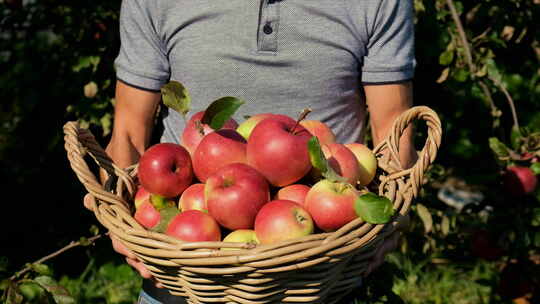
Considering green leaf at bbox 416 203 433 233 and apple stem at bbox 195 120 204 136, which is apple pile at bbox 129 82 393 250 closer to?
apple stem at bbox 195 120 204 136

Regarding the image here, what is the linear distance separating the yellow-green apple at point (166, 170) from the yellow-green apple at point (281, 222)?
0.20m

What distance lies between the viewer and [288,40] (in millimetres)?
1334

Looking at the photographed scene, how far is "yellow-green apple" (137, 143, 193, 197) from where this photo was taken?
3.51 ft

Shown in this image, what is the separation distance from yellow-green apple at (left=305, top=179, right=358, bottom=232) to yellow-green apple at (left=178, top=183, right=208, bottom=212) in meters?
0.20

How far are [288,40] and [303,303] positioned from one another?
2.00ft

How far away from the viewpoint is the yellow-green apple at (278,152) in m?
1.01

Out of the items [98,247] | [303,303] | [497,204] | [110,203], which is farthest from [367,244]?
[98,247]

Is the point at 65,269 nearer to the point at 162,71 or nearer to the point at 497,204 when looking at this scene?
the point at 162,71

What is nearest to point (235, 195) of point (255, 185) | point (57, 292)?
point (255, 185)

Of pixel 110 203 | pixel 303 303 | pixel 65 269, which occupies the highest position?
pixel 110 203

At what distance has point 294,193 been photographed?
1048mm

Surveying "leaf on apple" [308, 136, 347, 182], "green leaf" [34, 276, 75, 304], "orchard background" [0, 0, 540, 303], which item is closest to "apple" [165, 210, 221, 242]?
"leaf on apple" [308, 136, 347, 182]

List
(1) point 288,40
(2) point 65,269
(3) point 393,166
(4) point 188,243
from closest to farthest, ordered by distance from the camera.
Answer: (4) point 188,243, (3) point 393,166, (1) point 288,40, (2) point 65,269

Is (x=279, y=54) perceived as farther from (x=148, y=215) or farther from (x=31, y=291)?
(x=31, y=291)
